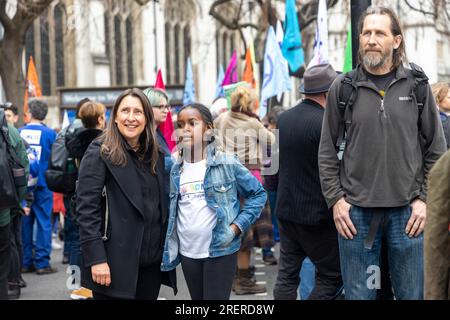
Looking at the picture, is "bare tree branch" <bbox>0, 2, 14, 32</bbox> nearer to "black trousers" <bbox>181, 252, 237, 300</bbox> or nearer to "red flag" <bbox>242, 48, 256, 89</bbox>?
"red flag" <bbox>242, 48, 256, 89</bbox>

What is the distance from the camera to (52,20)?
2712cm

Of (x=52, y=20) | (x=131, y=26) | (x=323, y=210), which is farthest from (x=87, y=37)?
(x=323, y=210)

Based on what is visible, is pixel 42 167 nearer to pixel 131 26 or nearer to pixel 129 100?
pixel 129 100

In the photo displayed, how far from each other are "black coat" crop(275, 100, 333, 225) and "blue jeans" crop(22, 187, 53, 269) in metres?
4.46

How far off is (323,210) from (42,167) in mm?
4835

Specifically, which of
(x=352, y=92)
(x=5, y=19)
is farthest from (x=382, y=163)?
(x=5, y=19)

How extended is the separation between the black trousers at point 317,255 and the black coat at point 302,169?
3.1 inches

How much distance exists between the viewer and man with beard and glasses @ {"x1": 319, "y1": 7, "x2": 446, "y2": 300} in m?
4.12

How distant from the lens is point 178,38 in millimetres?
35344

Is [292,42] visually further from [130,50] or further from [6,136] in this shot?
[130,50]

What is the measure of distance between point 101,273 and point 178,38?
31.5m

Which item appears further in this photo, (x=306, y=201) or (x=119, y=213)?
(x=306, y=201)

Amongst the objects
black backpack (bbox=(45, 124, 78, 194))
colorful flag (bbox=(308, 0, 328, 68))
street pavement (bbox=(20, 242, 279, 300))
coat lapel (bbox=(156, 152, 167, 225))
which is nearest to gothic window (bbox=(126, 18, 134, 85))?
street pavement (bbox=(20, 242, 279, 300))

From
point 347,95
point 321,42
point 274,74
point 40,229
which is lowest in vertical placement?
point 40,229
